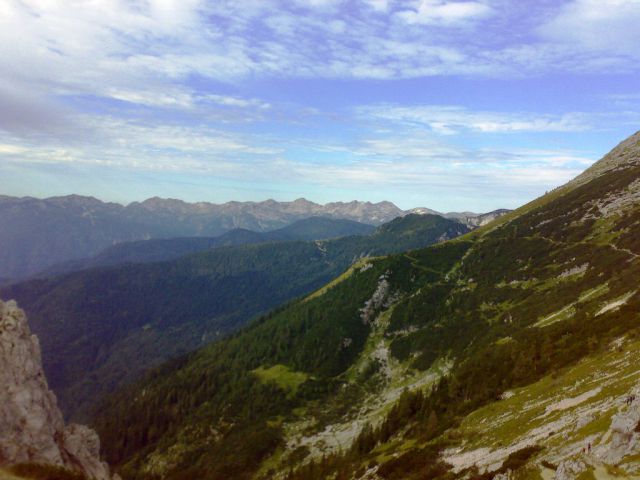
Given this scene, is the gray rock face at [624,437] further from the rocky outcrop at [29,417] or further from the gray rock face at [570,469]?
the rocky outcrop at [29,417]

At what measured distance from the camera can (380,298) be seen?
579ft

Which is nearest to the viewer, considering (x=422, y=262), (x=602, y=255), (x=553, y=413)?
(x=553, y=413)

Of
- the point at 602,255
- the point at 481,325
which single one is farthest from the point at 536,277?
the point at 481,325

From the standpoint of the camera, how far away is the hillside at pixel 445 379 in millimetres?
44375

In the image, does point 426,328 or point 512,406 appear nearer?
point 512,406

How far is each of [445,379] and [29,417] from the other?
80.1m

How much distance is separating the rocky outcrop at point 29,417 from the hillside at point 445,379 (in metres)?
41.1

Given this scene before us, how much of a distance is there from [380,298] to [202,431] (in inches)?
3367

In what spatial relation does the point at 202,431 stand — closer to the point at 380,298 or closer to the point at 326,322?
the point at 326,322

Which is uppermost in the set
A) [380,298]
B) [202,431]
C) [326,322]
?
[380,298]

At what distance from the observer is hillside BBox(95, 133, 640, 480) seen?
44375 mm

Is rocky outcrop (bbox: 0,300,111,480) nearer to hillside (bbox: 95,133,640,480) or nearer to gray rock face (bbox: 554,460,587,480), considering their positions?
hillside (bbox: 95,133,640,480)

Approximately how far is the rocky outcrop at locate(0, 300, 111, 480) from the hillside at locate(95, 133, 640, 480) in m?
41.1

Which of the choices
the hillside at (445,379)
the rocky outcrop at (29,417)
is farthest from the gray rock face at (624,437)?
the rocky outcrop at (29,417)
